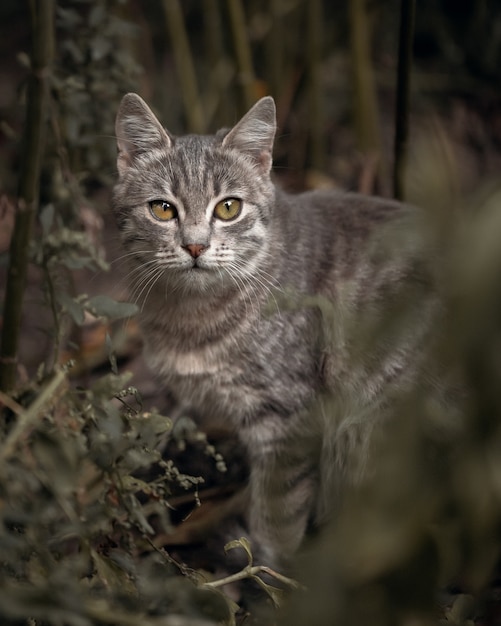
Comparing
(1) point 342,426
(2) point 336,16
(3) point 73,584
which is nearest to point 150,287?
(1) point 342,426

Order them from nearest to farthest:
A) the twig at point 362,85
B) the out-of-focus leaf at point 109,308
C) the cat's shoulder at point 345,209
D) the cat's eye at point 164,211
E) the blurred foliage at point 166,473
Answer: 1. the blurred foliage at point 166,473
2. the out-of-focus leaf at point 109,308
3. the cat's eye at point 164,211
4. the cat's shoulder at point 345,209
5. the twig at point 362,85

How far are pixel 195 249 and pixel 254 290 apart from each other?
1.12ft

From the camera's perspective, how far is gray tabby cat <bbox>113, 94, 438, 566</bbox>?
2.55m

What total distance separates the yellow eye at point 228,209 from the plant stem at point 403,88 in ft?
2.16

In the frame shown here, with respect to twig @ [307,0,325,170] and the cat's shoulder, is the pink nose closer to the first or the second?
the cat's shoulder

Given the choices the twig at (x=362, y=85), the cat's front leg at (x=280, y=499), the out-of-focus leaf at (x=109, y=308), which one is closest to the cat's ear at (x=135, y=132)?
the out-of-focus leaf at (x=109, y=308)

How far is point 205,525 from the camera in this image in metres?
2.73

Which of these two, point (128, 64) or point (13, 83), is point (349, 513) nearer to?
point (128, 64)

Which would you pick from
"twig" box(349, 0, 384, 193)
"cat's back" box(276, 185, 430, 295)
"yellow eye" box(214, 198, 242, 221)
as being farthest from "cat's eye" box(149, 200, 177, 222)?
"twig" box(349, 0, 384, 193)

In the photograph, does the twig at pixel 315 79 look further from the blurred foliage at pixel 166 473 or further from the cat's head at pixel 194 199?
the cat's head at pixel 194 199

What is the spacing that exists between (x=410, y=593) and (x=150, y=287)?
6.21ft

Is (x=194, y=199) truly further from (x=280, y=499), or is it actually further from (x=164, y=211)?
(x=280, y=499)

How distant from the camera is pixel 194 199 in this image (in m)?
2.62

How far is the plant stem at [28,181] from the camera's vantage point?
2.02 meters
